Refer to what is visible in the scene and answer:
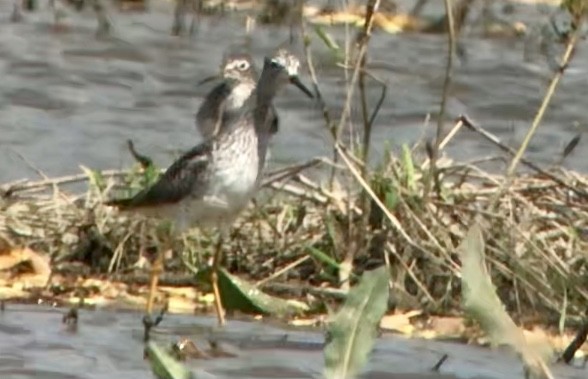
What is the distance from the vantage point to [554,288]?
7.37 m

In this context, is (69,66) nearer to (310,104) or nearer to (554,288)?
(310,104)

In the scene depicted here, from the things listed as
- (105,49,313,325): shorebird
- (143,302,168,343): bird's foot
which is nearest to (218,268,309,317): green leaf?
(105,49,313,325): shorebird

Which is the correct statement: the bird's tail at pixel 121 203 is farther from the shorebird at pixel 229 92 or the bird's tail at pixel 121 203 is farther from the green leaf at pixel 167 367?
the green leaf at pixel 167 367

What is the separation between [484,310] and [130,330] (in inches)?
104

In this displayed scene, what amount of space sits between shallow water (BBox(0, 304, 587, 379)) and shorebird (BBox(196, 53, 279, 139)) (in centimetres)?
145

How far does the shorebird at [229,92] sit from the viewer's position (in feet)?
28.3

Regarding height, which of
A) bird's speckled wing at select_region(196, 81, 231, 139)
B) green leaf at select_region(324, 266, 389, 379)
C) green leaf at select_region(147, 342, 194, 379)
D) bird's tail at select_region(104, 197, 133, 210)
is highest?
green leaf at select_region(324, 266, 389, 379)

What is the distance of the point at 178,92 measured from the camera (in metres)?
12.6

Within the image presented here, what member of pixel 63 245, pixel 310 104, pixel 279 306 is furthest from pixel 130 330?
pixel 310 104

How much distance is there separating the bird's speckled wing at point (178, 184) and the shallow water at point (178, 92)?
2.38m

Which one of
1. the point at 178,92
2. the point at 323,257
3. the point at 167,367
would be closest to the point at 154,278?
the point at 323,257

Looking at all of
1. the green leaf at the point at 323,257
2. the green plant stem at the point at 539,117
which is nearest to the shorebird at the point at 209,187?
the green leaf at the point at 323,257

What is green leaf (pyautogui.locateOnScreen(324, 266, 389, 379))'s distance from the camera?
4898 millimetres

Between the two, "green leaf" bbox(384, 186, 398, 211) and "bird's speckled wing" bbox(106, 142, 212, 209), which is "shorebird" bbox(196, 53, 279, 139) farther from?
"green leaf" bbox(384, 186, 398, 211)
